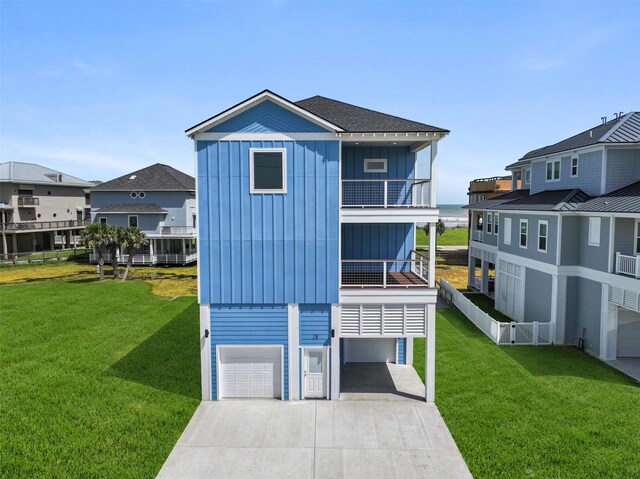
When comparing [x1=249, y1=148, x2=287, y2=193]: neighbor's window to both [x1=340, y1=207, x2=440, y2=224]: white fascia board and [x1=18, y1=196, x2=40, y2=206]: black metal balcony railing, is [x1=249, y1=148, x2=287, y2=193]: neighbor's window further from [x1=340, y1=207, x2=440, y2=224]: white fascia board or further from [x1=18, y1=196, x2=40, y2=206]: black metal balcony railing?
[x1=18, y1=196, x2=40, y2=206]: black metal balcony railing

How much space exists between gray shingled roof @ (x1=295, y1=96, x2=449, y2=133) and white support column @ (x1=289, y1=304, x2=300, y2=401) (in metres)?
5.73

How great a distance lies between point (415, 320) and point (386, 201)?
152 inches

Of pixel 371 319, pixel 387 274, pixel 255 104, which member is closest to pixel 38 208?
pixel 255 104

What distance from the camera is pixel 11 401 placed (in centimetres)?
1348

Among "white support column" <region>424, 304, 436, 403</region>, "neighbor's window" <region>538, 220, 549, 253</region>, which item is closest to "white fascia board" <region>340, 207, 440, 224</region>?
"white support column" <region>424, 304, 436, 403</region>

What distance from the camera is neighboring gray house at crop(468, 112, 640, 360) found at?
16859 millimetres

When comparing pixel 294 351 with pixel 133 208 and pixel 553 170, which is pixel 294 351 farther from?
pixel 133 208

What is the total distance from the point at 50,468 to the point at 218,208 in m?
7.57

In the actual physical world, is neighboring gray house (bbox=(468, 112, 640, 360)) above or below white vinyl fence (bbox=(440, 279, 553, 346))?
above

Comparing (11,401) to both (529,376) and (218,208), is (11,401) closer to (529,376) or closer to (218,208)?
(218,208)

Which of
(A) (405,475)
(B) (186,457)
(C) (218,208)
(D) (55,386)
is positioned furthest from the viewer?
(D) (55,386)

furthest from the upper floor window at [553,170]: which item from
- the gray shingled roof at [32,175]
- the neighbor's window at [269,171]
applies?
the gray shingled roof at [32,175]

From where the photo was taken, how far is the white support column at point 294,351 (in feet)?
44.0

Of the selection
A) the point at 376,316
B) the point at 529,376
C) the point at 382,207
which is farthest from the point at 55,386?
the point at 529,376
